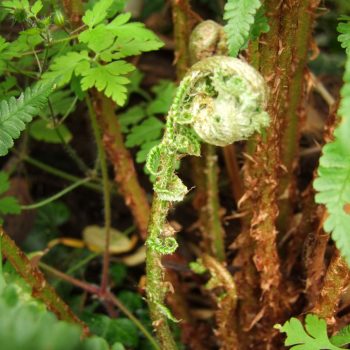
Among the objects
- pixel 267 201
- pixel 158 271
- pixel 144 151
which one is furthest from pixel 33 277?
pixel 267 201

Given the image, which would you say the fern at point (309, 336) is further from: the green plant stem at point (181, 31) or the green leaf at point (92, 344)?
the green plant stem at point (181, 31)

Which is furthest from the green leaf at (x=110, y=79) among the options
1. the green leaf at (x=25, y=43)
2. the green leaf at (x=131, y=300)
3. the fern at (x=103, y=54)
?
the green leaf at (x=131, y=300)

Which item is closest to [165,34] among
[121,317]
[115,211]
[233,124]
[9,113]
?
[115,211]

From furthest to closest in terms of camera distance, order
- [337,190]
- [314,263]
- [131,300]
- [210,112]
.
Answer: [131,300], [314,263], [210,112], [337,190]

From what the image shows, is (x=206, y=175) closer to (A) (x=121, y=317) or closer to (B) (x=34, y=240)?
(A) (x=121, y=317)

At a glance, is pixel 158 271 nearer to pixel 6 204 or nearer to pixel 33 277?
pixel 33 277

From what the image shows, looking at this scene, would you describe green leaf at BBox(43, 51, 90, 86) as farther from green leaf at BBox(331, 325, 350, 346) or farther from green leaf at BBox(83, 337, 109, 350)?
green leaf at BBox(331, 325, 350, 346)

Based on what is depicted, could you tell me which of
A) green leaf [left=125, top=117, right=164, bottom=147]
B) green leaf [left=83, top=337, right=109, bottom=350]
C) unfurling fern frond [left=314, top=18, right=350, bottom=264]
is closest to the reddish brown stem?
green leaf [left=125, top=117, right=164, bottom=147]
